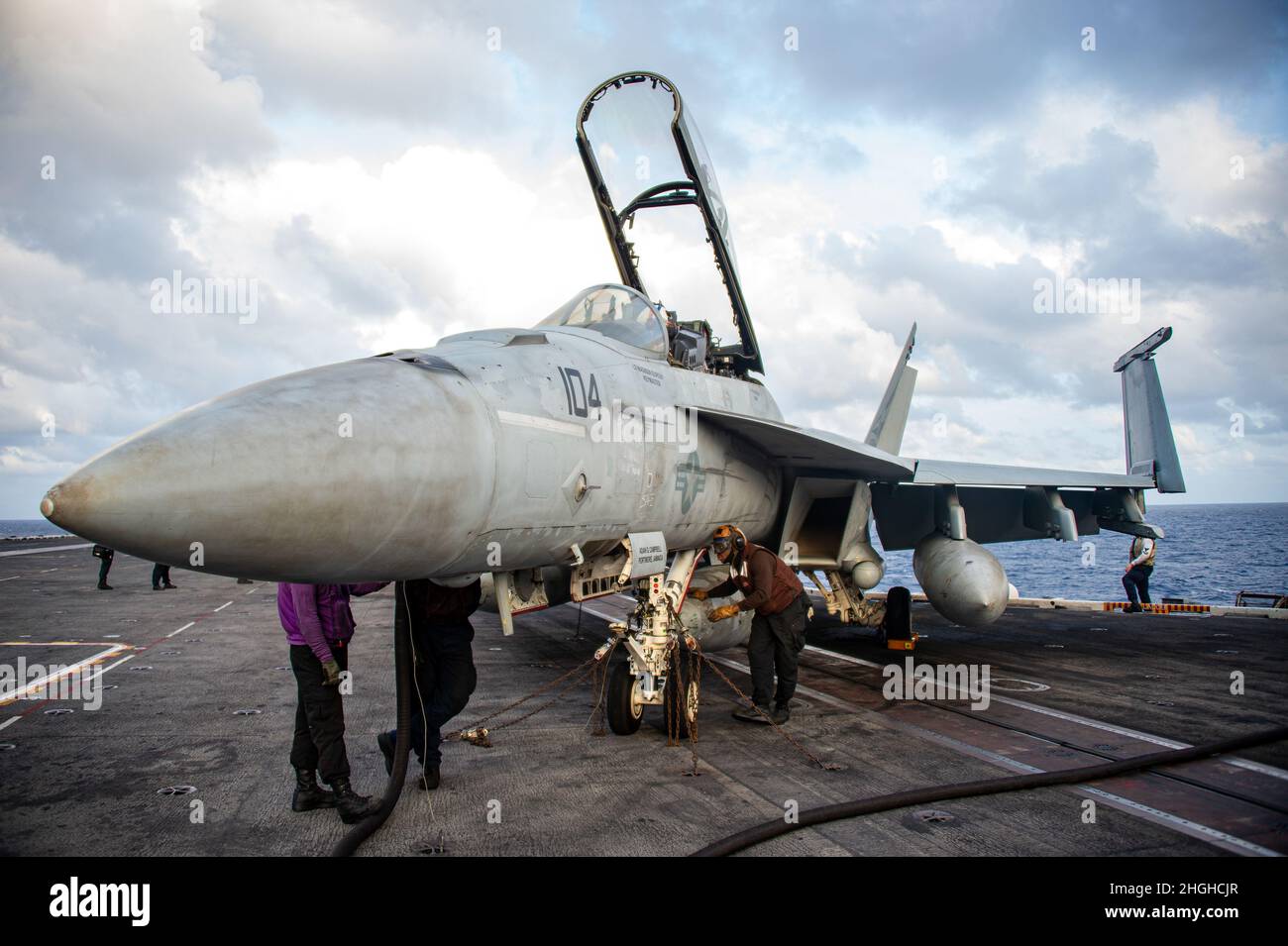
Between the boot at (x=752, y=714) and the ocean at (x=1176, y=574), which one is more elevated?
the boot at (x=752, y=714)

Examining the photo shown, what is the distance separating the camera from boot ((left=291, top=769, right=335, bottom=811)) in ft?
14.5

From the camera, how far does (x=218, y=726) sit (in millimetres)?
6254

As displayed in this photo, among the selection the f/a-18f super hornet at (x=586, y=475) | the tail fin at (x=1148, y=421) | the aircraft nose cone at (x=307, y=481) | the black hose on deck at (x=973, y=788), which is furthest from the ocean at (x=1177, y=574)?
the aircraft nose cone at (x=307, y=481)

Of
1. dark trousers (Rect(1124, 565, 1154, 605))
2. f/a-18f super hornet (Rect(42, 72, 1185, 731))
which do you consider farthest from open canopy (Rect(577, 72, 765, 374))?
dark trousers (Rect(1124, 565, 1154, 605))

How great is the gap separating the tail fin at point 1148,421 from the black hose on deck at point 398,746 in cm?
1166

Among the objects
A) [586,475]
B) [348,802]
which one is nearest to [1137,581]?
[586,475]

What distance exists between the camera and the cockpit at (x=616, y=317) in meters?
5.97

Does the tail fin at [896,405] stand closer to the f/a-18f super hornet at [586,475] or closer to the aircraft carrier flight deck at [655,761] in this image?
the f/a-18f super hornet at [586,475]

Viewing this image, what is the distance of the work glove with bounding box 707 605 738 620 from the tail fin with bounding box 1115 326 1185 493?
857 centimetres

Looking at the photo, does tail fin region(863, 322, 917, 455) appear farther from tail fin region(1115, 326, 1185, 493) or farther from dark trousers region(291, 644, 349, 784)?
dark trousers region(291, 644, 349, 784)
